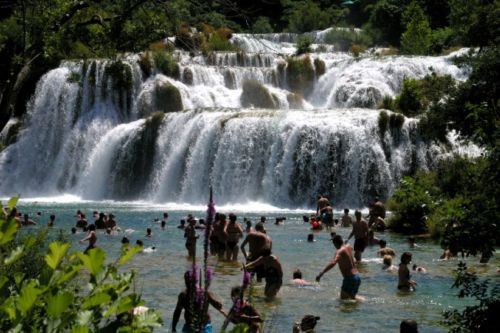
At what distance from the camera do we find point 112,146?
46562mm

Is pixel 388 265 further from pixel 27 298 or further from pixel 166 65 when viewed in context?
pixel 166 65

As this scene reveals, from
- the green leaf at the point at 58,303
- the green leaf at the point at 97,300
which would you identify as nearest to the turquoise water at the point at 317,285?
the green leaf at the point at 97,300

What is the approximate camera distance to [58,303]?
286cm

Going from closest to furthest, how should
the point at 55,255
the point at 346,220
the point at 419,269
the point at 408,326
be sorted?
the point at 55,255 < the point at 408,326 < the point at 419,269 < the point at 346,220

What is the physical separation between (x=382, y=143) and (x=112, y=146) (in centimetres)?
1538

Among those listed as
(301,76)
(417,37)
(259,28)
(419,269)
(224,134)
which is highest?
(417,37)

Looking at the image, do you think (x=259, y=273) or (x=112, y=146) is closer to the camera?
(x=259, y=273)

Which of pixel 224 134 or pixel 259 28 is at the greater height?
pixel 224 134

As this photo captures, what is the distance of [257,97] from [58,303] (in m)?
47.4

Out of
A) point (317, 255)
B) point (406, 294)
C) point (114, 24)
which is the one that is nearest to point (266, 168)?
point (317, 255)

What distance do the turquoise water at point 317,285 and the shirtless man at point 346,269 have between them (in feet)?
0.65

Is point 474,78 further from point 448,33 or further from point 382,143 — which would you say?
point 448,33

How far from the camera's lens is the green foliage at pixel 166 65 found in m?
51.2

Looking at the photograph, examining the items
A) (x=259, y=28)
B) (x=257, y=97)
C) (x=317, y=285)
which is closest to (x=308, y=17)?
(x=257, y=97)
